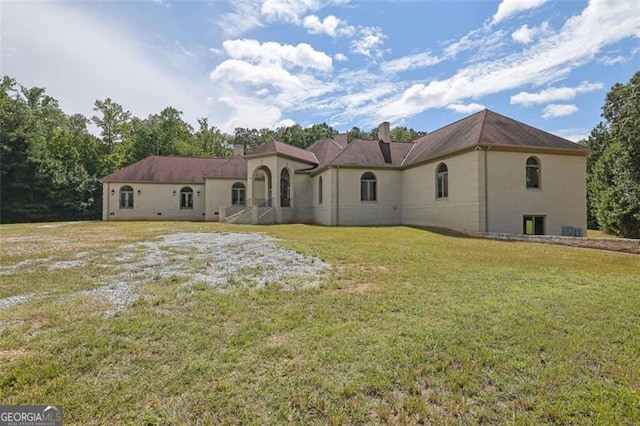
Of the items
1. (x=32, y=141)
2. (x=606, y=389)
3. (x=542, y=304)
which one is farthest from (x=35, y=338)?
(x=32, y=141)

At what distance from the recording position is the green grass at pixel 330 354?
9.05 feet

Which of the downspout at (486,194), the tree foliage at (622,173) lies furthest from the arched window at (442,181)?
the tree foliage at (622,173)

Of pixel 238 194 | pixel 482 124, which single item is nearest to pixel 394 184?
pixel 482 124

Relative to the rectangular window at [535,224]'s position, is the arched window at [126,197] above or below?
above

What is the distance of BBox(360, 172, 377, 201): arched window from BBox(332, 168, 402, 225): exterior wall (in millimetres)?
207

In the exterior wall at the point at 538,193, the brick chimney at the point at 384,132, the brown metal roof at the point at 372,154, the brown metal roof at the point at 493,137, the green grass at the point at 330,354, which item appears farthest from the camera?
the brick chimney at the point at 384,132

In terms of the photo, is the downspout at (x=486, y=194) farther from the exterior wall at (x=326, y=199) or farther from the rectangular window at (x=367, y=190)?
the exterior wall at (x=326, y=199)

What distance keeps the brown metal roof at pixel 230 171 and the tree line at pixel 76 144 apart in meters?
14.5

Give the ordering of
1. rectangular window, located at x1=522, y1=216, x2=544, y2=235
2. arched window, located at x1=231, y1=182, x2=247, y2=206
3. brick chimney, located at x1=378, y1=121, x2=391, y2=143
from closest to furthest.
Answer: rectangular window, located at x1=522, y1=216, x2=544, y2=235
brick chimney, located at x1=378, y1=121, x2=391, y2=143
arched window, located at x1=231, y1=182, x2=247, y2=206

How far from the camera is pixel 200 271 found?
23.3 feet

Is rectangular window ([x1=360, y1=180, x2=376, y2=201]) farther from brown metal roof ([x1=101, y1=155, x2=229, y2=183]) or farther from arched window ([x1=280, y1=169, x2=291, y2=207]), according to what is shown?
brown metal roof ([x1=101, y1=155, x2=229, y2=183])

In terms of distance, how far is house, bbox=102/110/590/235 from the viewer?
50.8 feet

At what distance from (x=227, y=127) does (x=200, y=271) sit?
181ft

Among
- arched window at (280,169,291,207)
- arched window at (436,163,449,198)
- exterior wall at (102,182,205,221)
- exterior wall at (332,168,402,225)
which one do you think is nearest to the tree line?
exterior wall at (102,182,205,221)
